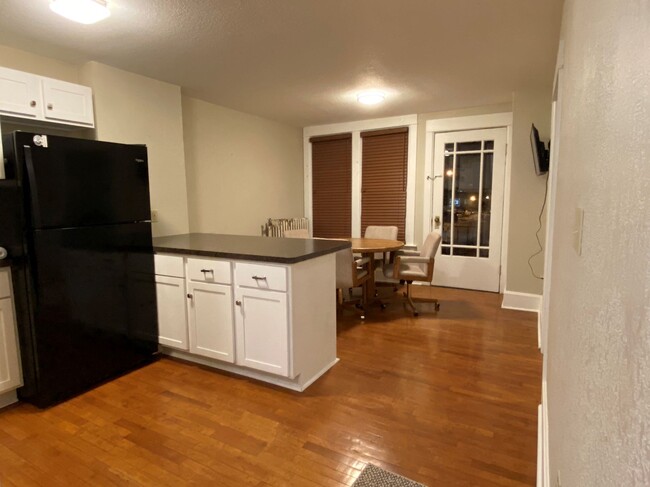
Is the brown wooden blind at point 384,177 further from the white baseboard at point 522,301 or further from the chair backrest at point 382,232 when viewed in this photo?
the white baseboard at point 522,301

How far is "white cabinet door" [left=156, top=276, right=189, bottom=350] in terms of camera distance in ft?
9.11

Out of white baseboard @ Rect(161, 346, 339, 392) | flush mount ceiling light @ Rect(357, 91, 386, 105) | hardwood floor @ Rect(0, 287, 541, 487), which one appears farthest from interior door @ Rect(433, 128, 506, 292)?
white baseboard @ Rect(161, 346, 339, 392)

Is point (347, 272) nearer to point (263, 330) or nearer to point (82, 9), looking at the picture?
point (263, 330)

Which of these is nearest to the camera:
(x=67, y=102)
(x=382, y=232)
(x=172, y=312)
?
(x=67, y=102)

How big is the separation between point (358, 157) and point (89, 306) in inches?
158

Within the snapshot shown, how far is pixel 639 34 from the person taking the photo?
478 millimetres

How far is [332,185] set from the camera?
5.71m

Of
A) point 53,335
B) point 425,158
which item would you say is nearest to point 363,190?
point 425,158

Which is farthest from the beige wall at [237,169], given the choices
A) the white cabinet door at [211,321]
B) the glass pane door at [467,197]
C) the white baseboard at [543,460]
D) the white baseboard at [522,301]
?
the white baseboard at [543,460]

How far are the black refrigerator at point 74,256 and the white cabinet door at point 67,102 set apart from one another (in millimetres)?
578

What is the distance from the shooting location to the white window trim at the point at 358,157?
16.6ft

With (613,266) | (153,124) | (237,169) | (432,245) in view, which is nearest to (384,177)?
(432,245)

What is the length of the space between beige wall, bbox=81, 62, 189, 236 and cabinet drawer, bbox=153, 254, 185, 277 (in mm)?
671

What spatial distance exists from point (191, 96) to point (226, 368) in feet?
9.42
